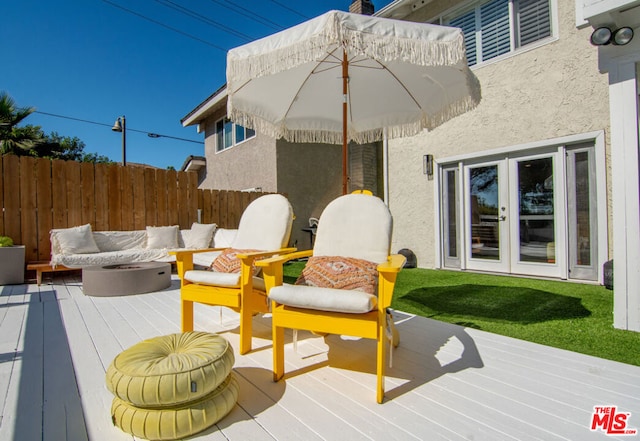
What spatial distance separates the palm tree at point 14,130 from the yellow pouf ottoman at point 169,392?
12916mm

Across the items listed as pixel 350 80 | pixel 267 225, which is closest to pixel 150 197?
pixel 267 225

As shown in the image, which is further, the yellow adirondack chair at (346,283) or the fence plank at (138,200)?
the fence plank at (138,200)

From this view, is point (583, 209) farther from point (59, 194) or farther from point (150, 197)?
point (59, 194)

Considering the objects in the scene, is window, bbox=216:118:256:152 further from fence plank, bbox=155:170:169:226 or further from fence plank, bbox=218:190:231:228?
fence plank, bbox=155:170:169:226

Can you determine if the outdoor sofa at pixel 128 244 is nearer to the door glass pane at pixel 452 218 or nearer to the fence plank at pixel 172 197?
the fence plank at pixel 172 197

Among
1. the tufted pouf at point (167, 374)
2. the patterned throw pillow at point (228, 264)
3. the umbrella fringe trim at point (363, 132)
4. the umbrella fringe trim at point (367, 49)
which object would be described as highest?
the umbrella fringe trim at point (367, 49)

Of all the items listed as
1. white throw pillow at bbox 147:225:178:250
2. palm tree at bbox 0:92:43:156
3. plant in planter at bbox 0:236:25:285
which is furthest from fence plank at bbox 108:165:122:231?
palm tree at bbox 0:92:43:156

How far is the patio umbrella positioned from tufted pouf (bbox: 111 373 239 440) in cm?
204

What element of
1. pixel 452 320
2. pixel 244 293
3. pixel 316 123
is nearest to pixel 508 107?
pixel 316 123

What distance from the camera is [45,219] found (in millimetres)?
5805

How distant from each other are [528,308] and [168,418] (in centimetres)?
349

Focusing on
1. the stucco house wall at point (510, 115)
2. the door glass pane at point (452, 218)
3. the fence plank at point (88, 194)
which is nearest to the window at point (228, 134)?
the fence plank at point (88, 194)

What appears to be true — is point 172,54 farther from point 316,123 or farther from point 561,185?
point 561,185

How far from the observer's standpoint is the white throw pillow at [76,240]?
5516 mm
